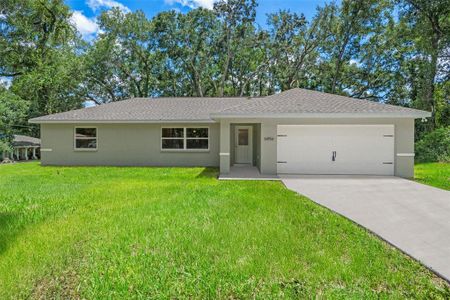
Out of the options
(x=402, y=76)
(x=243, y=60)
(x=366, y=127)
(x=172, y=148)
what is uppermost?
(x=243, y=60)

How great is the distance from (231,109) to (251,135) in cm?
443

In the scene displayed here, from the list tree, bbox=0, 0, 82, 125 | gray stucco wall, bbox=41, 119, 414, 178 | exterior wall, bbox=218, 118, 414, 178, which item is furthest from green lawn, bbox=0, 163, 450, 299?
tree, bbox=0, 0, 82, 125

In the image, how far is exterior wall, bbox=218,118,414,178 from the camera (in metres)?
10.7

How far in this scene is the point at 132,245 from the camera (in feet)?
13.3

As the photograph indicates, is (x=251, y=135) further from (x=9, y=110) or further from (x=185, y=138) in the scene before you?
(x=9, y=110)

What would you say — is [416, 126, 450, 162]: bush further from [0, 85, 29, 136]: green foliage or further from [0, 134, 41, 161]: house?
[0, 134, 41, 161]: house

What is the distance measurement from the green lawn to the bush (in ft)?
47.6

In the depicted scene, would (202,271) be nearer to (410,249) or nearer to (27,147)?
(410,249)

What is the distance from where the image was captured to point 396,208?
612 centimetres

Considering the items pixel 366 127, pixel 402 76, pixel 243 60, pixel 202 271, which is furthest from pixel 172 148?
pixel 402 76

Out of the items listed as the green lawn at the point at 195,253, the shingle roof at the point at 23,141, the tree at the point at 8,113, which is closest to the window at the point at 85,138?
the green lawn at the point at 195,253

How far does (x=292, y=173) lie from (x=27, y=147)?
31.6 meters

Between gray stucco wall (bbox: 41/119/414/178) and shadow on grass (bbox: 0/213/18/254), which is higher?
gray stucco wall (bbox: 41/119/414/178)

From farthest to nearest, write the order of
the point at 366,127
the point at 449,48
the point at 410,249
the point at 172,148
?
the point at 449,48
the point at 172,148
the point at 366,127
the point at 410,249
